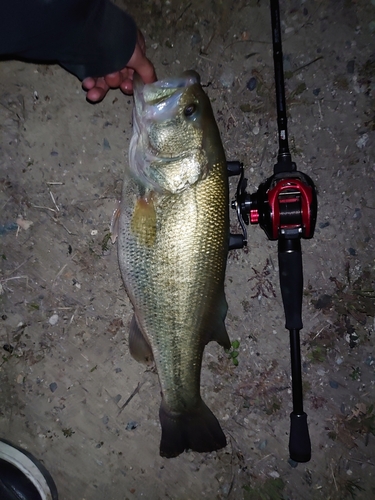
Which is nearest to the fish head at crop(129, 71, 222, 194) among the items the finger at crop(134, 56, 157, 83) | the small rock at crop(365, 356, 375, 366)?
the finger at crop(134, 56, 157, 83)

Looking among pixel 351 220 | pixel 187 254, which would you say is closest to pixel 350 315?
pixel 351 220

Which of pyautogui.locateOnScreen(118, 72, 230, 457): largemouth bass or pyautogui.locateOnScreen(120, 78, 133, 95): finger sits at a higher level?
pyautogui.locateOnScreen(120, 78, 133, 95): finger

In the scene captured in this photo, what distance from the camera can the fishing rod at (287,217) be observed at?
1.99 metres

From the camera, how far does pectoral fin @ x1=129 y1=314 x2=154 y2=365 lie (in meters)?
2.27

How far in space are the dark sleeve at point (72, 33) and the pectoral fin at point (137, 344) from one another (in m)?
1.39

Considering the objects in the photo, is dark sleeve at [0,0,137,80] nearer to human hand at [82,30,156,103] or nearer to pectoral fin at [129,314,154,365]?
human hand at [82,30,156,103]

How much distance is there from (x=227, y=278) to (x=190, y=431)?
92cm

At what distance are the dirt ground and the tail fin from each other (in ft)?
0.80

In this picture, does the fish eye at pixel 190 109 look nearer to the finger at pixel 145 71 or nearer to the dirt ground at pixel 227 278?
the finger at pixel 145 71

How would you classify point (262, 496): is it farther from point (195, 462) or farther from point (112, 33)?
point (112, 33)

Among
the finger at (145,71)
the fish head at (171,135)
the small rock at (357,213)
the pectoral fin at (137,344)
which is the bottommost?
the pectoral fin at (137,344)

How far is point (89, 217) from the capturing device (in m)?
2.49

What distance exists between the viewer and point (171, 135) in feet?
6.57

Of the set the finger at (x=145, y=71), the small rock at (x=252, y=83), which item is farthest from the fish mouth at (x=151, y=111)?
the small rock at (x=252, y=83)
